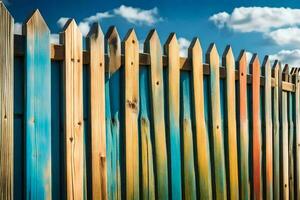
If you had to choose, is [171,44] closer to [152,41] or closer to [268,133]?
[152,41]

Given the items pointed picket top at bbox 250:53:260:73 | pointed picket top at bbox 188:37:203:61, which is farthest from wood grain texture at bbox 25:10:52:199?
pointed picket top at bbox 250:53:260:73

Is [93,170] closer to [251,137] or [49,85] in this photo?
[49,85]

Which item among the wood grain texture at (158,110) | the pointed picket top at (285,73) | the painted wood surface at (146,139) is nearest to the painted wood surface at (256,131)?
the pointed picket top at (285,73)

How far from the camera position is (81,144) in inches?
141

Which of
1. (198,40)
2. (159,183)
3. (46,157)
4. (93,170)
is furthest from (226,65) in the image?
(46,157)

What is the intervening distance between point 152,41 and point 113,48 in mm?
461

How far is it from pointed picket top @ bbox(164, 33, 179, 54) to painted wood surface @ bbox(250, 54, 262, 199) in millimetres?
1408

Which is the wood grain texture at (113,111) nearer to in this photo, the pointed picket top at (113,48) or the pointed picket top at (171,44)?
the pointed picket top at (113,48)

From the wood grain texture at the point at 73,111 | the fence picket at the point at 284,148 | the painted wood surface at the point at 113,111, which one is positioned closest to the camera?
the wood grain texture at the point at 73,111

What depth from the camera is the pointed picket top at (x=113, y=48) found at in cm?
380

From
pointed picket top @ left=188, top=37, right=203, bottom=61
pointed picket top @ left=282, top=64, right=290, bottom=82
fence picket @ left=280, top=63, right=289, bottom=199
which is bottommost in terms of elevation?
fence picket @ left=280, top=63, right=289, bottom=199

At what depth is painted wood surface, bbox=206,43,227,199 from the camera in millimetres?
4797

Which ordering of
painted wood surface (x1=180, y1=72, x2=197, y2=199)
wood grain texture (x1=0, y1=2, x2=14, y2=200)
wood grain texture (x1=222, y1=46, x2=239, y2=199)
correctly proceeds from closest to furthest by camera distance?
wood grain texture (x1=0, y1=2, x2=14, y2=200)
painted wood surface (x1=180, y1=72, x2=197, y2=199)
wood grain texture (x1=222, y1=46, x2=239, y2=199)

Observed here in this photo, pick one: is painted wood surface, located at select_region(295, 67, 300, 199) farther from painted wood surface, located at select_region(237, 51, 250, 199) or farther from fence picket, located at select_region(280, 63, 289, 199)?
painted wood surface, located at select_region(237, 51, 250, 199)
